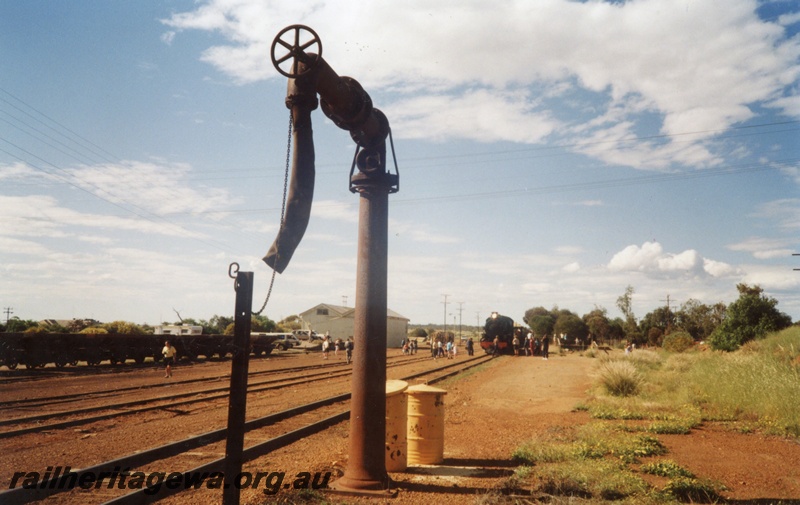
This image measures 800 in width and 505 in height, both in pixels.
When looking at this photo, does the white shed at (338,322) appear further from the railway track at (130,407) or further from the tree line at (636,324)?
the railway track at (130,407)

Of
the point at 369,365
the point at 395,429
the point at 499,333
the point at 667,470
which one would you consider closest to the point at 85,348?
the point at 395,429

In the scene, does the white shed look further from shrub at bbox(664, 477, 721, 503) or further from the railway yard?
shrub at bbox(664, 477, 721, 503)

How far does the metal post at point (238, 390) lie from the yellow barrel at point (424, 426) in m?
4.32

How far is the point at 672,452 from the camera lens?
336 inches

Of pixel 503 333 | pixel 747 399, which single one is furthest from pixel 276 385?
pixel 503 333

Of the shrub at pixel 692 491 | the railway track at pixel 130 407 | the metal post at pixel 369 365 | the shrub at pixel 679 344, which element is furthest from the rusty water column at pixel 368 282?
the shrub at pixel 679 344

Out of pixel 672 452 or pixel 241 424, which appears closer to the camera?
pixel 241 424

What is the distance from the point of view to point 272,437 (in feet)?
32.1

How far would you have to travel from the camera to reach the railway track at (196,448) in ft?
19.9

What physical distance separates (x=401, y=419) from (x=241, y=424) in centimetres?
393

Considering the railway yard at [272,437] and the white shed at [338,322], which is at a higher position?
the white shed at [338,322]

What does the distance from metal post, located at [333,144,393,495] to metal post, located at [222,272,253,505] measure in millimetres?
2608

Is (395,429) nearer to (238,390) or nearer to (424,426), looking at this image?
(424,426)

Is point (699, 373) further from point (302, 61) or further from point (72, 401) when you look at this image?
point (72, 401)
